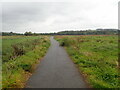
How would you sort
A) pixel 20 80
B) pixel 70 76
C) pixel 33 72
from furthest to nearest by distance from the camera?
pixel 33 72 < pixel 70 76 < pixel 20 80

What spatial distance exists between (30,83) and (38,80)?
1.79 ft

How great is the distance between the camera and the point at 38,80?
819 centimetres

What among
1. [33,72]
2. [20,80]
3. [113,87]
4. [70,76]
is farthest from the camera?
[33,72]

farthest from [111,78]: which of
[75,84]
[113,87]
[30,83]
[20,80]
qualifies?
[20,80]

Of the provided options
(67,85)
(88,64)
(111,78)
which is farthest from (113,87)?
(88,64)

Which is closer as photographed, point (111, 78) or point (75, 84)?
point (75, 84)

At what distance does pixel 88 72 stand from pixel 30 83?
346 cm

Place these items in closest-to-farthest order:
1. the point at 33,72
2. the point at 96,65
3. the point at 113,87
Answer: the point at 113,87 → the point at 33,72 → the point at 96,65

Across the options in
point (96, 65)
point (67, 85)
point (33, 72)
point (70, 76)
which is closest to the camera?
point (67, 85)

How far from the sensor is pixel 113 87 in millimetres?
6773

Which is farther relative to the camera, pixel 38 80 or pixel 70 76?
pixel 70 76

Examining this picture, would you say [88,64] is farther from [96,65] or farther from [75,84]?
[75,84]

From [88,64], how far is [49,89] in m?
5.09

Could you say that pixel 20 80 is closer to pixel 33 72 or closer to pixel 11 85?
pixel 11 85
